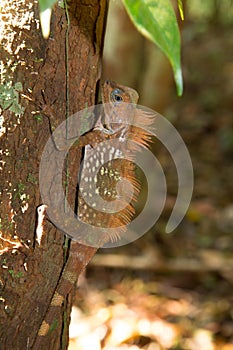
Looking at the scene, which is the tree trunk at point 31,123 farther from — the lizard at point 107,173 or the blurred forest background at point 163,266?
the blurred forest background at point 163,266

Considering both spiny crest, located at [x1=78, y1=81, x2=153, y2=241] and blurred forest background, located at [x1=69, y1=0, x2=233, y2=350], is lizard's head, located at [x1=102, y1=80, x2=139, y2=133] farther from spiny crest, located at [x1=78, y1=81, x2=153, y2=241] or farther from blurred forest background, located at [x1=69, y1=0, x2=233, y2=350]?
blurred forest background, located at [x1=69, y1=0, x2=233, y2=350]

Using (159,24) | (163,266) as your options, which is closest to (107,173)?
(159,24)

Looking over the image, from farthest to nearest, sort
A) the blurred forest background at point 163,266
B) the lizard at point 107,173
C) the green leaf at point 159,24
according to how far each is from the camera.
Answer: the blurred forest background at point 163,266, the lizard at point 107,173, the green leaf at point 159,24

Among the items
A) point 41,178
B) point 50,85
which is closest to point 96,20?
point 50,85

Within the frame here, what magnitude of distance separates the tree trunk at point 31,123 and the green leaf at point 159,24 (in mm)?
866

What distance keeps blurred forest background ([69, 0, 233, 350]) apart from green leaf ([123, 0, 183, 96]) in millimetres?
2482

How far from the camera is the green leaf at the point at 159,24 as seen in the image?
1.21m

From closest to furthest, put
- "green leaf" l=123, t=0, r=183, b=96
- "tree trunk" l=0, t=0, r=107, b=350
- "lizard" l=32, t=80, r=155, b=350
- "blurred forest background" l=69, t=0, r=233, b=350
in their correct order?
"green leaf" l=123, t=0, r=183, b=96, "tree trunk" l=0, t=0, r=107, b=350, "lizard" l=32, t=80, r=155, b=350, "blurred forest background" l=69, t=0, r=233, b=350

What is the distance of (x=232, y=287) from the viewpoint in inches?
215

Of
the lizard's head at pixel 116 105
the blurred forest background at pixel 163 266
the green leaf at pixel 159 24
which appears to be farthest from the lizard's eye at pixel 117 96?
the blurred forest background at pixel 163 266

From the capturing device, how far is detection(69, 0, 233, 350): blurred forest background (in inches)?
176

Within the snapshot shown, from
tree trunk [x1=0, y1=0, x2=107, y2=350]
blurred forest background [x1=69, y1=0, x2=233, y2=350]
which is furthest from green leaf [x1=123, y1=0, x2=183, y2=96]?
blurred forest background [x1=69, y1=0, x2=233, y2=350]

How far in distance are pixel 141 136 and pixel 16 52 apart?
0.53 metres

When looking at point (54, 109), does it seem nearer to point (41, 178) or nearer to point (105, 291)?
point (41, 178)
